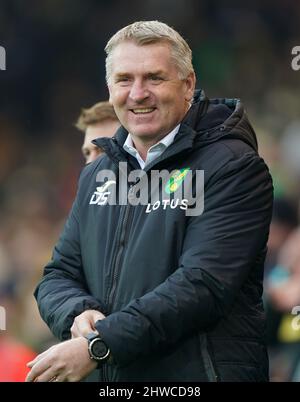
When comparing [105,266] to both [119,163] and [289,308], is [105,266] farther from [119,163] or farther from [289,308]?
[289,308]

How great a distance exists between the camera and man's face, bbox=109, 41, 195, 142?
2.98 meters

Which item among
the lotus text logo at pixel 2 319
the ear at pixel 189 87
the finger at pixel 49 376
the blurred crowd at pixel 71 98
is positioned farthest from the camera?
the lotus text logo at pixel 2 319

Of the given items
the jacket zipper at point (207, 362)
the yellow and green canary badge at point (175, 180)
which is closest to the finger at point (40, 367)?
the jacket zipper at point (207, 362)

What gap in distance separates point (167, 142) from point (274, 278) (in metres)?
2.74

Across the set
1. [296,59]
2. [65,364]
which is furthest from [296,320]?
[65,364]

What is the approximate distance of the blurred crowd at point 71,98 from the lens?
235 inches

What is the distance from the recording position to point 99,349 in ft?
8.72

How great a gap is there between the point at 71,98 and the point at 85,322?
4.41 metres

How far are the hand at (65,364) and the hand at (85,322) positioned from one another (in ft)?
0.19

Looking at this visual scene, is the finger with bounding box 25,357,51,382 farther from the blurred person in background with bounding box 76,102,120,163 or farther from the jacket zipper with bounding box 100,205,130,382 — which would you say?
the blurred person in background with bounding box 76,102,120,163

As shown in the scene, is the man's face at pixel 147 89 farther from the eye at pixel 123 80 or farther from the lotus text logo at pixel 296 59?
the lotus text logo at pixel 296 59

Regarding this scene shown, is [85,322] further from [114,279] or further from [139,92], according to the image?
[139,92]

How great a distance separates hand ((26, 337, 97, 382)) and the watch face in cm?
2

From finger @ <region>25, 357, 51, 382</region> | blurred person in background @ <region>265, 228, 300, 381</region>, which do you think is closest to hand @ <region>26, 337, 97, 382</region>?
finger @ <region>25, 357, 51, 382</region>
